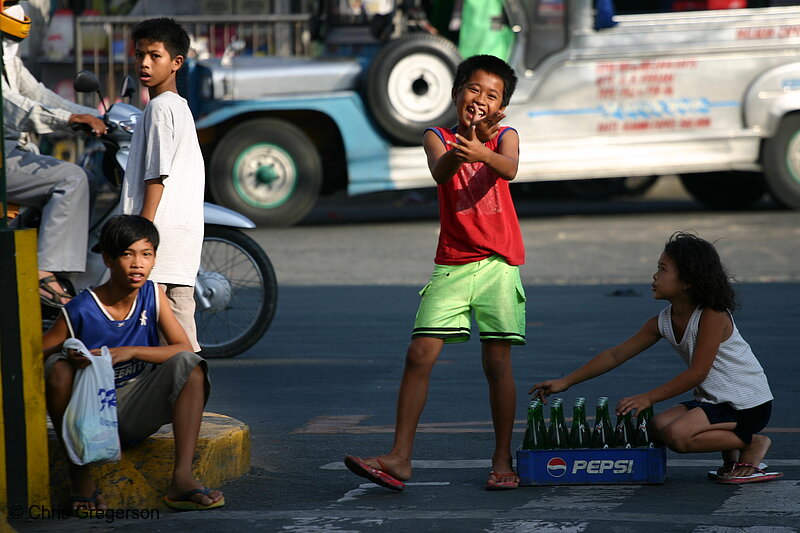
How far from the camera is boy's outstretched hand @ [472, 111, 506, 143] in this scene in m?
4.62

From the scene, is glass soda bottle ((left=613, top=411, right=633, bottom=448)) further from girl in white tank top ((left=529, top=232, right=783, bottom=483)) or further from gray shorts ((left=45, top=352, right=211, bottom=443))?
gray shorts ((left=45, top=352, right=211, bottom=443))

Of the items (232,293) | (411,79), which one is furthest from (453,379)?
(411,79)

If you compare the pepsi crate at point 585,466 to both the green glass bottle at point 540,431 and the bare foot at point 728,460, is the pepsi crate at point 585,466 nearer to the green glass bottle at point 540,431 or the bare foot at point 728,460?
the green glass bottle at point 540,431

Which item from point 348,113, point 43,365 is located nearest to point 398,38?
point 348,113

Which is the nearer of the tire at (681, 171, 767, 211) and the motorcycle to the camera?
the motorcycle

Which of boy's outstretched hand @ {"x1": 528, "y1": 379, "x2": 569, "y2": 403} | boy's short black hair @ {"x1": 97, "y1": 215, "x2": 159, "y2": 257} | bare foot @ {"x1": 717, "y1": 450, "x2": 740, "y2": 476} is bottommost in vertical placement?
bare foot @ {"x1": 717, "y1": 450, "x2": 740, "y2": 476}

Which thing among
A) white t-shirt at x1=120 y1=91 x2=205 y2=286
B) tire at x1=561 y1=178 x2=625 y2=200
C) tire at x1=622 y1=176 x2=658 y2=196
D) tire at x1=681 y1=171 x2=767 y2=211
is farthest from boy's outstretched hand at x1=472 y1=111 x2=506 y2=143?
tire at x1=622 y1=176 x2=658 y2=196

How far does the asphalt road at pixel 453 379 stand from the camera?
423 centimetres

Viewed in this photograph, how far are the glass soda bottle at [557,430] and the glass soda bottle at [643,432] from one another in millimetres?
239

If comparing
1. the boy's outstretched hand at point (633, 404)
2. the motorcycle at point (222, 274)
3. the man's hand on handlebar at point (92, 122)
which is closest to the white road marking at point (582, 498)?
the boy's outstretched hand at point (633, 404)

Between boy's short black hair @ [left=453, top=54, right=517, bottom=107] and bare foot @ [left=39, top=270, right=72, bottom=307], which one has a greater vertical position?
boy's short black hair @ [left=453, top=54, right=517, bottom=107]

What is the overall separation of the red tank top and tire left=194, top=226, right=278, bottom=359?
2565mm

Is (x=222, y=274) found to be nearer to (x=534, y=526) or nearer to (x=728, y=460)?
(x=728, y=460)

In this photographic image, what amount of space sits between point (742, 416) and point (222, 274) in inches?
132
